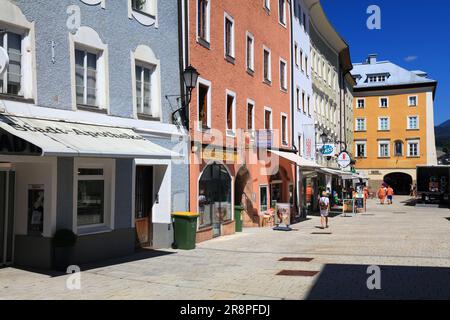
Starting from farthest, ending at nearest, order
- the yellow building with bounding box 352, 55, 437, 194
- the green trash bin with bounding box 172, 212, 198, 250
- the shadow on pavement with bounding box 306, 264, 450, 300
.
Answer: the yellow building with bounding box 352, 55, 437, 194 < the green trash bin with bounding box 172, 212, 198, 250 < the shadow on pavement with bounding box 306, 264, 450, 300

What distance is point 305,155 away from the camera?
33156 mm

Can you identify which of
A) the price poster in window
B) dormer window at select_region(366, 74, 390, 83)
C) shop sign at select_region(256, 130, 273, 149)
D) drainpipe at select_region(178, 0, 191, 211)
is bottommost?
the price poster in window

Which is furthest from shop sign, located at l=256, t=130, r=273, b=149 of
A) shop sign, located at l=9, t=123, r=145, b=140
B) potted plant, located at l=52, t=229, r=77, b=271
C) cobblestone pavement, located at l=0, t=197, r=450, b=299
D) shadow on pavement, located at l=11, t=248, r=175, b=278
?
potted plant, located at l=52, t=229, r=77, b=271

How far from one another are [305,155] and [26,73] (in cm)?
2446

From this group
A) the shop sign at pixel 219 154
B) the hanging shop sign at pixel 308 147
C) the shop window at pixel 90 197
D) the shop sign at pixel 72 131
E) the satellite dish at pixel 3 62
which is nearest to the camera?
the satellite dish at pixel 3 62

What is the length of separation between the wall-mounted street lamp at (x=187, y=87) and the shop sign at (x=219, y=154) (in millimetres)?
1760

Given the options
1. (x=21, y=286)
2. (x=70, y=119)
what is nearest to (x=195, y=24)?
(x=70, y=119)

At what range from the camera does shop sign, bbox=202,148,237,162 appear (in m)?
17.8

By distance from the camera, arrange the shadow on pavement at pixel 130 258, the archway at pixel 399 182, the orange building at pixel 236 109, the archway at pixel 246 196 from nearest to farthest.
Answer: the shadow on pavement at pixel 130 258, the orange building at pixel 236 109, the archway at pixel 246 196, the archway at pixel 399 182

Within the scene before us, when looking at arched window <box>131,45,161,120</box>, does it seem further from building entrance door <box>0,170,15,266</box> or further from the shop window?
building entrance door <box>0,170,15,266</box>

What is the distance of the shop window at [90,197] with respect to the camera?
12023 mm

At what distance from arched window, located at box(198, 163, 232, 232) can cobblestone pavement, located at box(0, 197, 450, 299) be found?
1533mm

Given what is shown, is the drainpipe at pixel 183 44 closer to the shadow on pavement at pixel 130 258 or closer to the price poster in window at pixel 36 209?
the shadow on pavement at pixel 130 258

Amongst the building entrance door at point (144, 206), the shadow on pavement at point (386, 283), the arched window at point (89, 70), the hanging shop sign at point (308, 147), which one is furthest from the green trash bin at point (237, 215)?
the hanging shop sign at point (308, 147)
